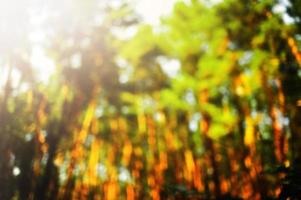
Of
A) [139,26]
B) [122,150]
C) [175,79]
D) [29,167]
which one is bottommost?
[122,150]

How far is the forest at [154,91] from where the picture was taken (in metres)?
10.4

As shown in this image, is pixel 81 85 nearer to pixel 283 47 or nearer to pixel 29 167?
pixel 29 167

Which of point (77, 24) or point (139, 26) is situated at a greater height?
point (77, 24)

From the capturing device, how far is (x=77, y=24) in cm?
1188

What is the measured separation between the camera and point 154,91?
15836mm

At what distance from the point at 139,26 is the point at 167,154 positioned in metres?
6.21

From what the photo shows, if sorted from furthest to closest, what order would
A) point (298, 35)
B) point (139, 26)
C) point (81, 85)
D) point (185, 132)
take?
point (185, 132), point (139, 26), point (81, 85), point (298, 35)

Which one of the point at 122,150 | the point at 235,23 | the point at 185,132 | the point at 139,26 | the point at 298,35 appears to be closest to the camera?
the point at 298,35

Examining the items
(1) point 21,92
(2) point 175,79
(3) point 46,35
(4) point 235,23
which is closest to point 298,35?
(4) point 235,23

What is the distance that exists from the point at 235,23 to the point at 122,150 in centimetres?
904

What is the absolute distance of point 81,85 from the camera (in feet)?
41.7

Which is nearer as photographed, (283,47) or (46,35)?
(283,47)

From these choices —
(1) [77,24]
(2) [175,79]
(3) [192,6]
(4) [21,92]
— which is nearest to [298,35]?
(3) [192,6]

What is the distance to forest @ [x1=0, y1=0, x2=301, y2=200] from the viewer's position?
34.3ft
